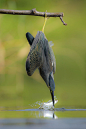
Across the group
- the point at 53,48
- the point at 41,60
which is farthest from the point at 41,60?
the point at 53,48

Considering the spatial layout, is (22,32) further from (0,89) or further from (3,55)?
(0,89)

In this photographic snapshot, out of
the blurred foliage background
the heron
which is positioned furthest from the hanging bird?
the blurred foliage background

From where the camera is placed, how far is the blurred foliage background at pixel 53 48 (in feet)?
8.59

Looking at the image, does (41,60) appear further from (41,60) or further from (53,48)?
(53,48)

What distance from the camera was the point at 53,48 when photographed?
2.76m

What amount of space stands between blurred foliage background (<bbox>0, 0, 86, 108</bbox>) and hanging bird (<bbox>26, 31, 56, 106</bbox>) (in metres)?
1.46

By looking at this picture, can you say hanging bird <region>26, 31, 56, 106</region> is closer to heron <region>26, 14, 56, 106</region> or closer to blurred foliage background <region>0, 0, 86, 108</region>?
heron <region>26, 14, 56, 106</region>

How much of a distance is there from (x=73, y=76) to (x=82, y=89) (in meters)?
0.27

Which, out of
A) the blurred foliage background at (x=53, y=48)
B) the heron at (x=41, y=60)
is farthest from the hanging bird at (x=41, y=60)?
the blurred foliage background at (x=53, y=48)

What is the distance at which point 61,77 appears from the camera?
304 cm

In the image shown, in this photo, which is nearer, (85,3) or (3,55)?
(3,55)

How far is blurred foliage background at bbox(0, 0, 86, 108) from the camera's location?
8.59 ft

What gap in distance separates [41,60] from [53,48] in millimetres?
1823

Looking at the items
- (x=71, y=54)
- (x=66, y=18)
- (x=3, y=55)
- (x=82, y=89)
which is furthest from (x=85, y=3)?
(x=3, y=55)
